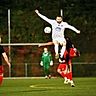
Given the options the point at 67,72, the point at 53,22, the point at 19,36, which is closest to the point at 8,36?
the point at 19,36

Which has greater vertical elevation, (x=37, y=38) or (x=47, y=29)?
(x=47, y=29)

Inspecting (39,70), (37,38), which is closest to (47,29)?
(37,38)

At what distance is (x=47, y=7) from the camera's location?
3309 centimetres

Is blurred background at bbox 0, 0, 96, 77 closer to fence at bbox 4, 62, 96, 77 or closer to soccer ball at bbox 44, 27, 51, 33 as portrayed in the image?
fence at bbox 4, 62, 96, 77

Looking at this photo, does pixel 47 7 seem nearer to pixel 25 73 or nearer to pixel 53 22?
pixel 25 73

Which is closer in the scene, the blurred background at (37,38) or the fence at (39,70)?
the fence at (39,70)

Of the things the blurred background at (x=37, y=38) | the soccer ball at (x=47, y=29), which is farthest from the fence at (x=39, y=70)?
the soccer ball at (x=47, y=29)

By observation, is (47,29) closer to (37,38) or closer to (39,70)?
(37,38)

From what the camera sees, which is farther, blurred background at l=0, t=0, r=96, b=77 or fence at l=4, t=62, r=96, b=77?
blurred background at l=0, t=0, r=96, b=77

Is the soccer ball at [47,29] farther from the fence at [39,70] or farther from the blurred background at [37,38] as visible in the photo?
the fence at [39,70]

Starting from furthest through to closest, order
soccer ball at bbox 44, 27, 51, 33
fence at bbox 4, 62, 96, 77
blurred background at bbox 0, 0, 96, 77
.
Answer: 1. blurred background at bbox 0, 0, 96, 77
2. fence at bbox 4, 62, 96, 77
3. soccer ball at bbox 44, 27, 51, 33

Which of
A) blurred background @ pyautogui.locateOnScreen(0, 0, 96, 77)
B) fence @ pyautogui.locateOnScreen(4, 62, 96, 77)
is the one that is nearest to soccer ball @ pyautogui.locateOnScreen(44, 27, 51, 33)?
blurred background @ pyautogui.locateOnScreen(0, 0, 96, 77)

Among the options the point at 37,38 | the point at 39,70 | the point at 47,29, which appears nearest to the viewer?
the point at 47,29

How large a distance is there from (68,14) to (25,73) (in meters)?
4.03
